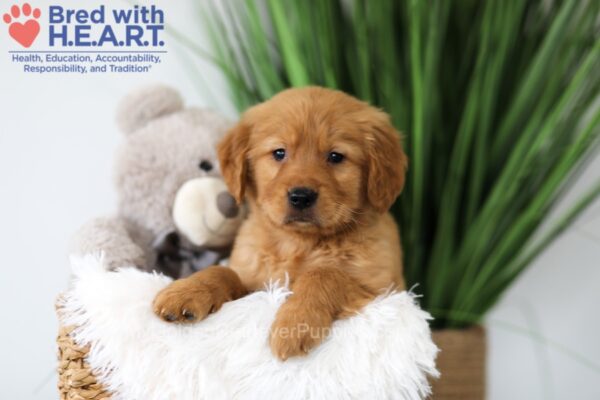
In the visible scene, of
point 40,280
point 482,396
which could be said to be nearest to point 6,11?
point 40,280

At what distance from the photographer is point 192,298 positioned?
1.01 m

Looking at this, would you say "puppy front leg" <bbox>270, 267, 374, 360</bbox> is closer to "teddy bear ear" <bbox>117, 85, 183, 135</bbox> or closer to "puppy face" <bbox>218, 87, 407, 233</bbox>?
"puppy face" <bbox>218, 87, 407, 233</bbox>

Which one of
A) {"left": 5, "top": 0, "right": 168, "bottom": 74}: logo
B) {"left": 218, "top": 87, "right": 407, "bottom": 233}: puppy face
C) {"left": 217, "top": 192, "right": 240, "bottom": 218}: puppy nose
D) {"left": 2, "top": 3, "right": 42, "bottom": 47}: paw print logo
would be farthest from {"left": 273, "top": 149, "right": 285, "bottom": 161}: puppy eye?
{"left": 2, "top": 3, "right": 42, "bottom": 47}: paw print logo

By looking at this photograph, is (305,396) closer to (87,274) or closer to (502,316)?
(87,274)

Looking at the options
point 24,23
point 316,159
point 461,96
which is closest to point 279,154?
point 316,159

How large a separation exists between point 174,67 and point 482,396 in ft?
4.10

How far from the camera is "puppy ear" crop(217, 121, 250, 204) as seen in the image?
1236mm

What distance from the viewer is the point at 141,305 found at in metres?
1.01

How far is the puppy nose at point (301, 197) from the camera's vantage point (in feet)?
3.59

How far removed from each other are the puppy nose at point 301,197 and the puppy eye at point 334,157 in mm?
112

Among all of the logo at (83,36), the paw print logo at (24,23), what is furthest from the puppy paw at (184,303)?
the paw print logo at (24,23)

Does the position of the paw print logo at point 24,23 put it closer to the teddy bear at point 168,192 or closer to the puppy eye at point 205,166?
the teddy bear at point 168,192

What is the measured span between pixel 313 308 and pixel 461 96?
2.82 feet

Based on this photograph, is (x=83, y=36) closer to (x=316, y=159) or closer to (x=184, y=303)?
(x=316, y=159)
